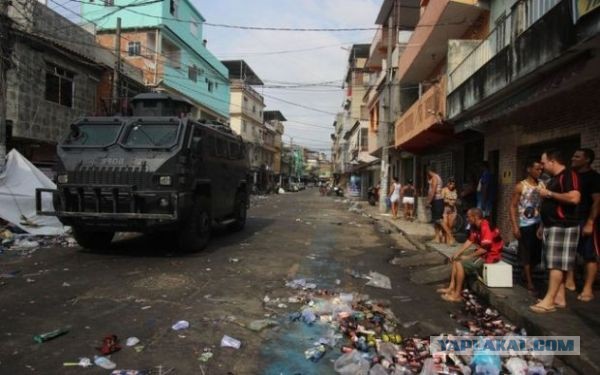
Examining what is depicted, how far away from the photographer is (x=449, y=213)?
11359 millimetres

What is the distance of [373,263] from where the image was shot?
938 cm

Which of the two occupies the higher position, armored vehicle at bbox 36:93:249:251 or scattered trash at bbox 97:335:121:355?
armored vehicle at bbox 36:93:249:251

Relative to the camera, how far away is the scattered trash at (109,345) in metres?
4.25

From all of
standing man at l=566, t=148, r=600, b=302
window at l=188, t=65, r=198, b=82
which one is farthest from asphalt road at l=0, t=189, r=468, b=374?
window at l=188, t=65, r=198, b=82

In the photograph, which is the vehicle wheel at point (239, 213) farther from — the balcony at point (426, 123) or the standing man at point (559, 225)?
the standing man at point (559, 225)

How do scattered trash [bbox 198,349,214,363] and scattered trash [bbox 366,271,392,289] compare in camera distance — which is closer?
scattered trash [bbox 198,349,214,363]

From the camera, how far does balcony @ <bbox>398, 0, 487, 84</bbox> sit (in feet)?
45.3

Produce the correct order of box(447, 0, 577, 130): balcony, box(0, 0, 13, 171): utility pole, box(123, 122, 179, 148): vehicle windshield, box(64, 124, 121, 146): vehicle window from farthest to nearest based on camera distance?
box(0, 0, 13, 171): utility pole
box(64, 124, 121, 146): vehicle window
box(123, 122, 179, 148): vehicle windshield
box(447, 0, 577, 130): balcony

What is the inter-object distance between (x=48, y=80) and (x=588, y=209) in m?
16.7

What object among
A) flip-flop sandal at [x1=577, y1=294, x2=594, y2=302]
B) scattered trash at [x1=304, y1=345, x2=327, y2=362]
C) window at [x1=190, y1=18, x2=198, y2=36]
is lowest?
scattered trash at [x1=304, y1=345, x2=327, y2=362]

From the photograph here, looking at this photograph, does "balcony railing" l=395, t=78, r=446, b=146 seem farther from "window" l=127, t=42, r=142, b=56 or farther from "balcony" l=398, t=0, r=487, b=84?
"window" l=127, t=42, r=142, b=56

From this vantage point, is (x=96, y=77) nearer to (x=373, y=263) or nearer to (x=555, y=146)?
(x=373, y=263)

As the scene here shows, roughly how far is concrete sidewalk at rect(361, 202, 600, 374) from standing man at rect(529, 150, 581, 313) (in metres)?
0.21

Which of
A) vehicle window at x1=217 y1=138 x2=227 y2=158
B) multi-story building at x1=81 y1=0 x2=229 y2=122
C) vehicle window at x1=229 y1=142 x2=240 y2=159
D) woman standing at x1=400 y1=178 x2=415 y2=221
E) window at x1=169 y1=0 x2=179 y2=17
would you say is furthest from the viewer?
window at x1=169 y1=0 x2=179 y2=17
